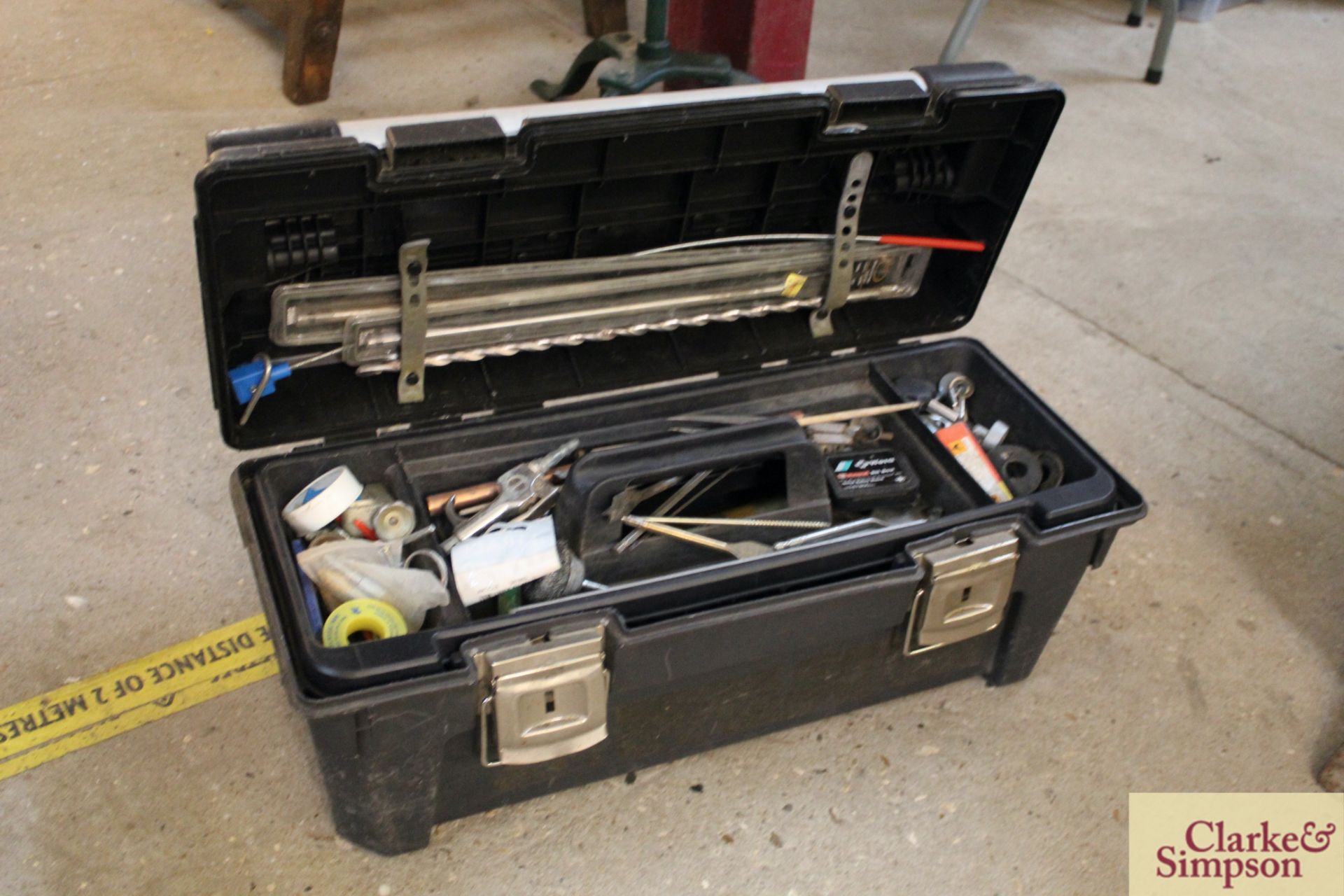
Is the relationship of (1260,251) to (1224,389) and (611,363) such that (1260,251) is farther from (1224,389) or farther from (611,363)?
(611,363)

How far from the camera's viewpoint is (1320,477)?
153cm

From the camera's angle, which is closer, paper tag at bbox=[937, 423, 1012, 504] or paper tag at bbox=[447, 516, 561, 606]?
paper tag at bbox=[447, 516, 561, 606]

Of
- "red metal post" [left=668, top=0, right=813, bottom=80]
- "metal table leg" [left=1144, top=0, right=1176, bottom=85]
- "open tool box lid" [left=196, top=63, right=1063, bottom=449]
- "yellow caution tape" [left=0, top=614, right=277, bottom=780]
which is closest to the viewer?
"open tool box lid" [left=196, top=63, right=1063, bottom=449]

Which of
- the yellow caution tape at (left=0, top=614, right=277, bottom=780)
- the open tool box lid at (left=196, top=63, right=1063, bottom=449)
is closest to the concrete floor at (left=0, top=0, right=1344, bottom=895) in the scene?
the yellow caution tape at (left=0, top=614, right=277, bottom=780)

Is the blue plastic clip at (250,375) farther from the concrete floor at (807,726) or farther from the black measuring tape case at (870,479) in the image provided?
the black measuring tape case at (870,479)

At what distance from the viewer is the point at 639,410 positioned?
3.72 ft

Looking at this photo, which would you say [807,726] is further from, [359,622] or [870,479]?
[359,622]

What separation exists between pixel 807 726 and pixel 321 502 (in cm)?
51

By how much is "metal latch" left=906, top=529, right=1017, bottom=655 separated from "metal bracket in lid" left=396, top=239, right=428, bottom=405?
46cm

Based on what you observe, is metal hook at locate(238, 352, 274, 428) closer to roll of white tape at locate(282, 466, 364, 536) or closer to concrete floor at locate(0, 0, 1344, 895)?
roll of white tape at locate(282, 466, 364, 536)

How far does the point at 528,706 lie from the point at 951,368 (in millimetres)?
621

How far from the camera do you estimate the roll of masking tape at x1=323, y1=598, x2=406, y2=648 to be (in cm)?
91

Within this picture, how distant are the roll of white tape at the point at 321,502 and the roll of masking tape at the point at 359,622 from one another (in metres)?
0.11

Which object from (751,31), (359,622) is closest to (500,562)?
(359,622)
